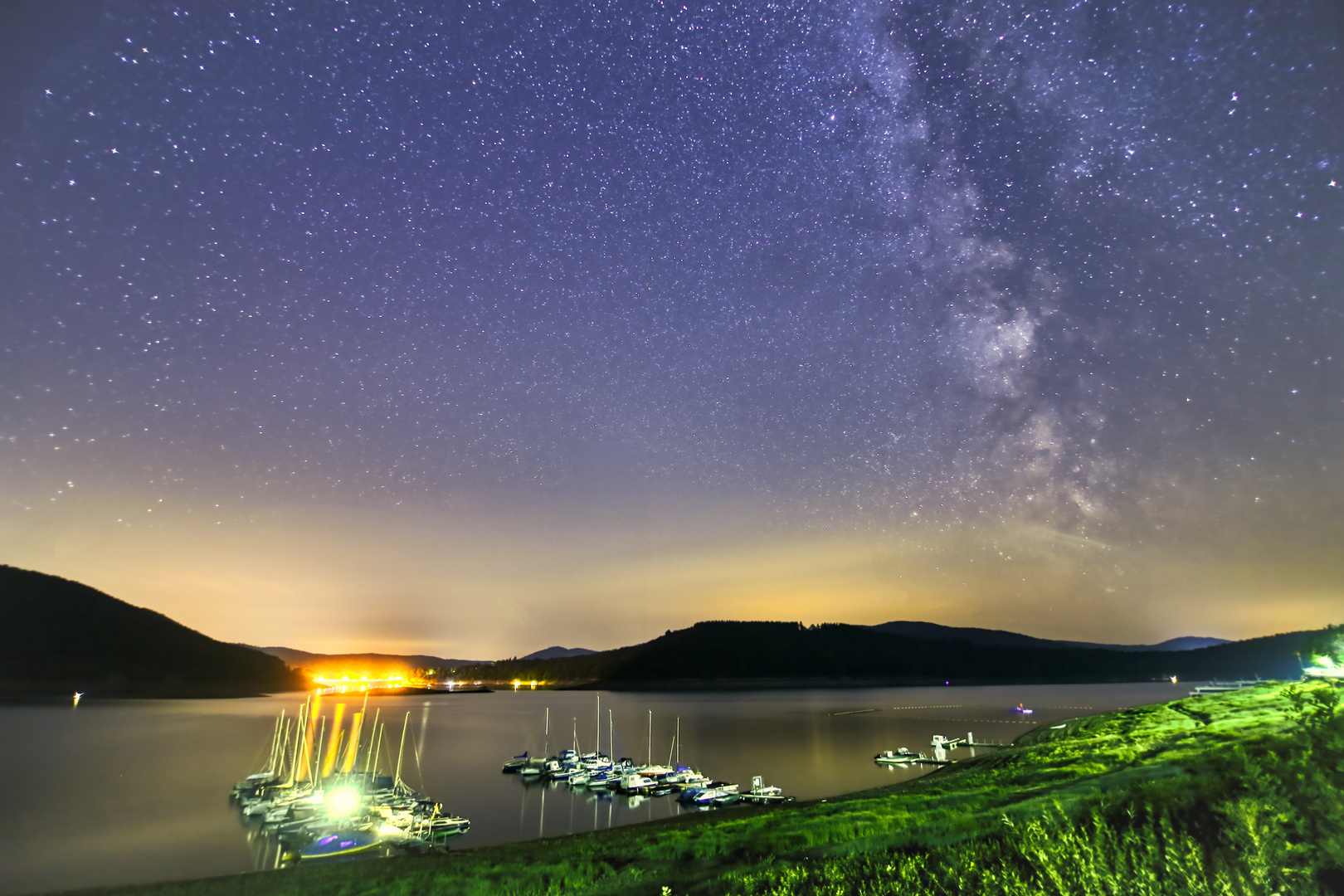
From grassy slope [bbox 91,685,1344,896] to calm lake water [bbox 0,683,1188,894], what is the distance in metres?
19.7

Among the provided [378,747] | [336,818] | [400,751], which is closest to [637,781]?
[336,818]

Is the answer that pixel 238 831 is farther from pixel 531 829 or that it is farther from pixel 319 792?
pixel 531 829

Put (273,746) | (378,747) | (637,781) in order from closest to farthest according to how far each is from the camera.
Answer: (637,781) → (378,747) → (273,746)

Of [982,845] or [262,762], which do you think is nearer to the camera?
[982,845]

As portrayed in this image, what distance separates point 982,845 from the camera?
19.0 m

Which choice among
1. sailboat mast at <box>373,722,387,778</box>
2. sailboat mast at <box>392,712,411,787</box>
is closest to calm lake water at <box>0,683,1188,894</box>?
sailboat mast at <box>392,712,411,787</box>

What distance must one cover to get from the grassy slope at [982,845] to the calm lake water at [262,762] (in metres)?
19.7

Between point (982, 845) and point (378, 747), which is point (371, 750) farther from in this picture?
point (982, 845)

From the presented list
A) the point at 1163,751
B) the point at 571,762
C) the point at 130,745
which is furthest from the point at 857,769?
the point at 130,745

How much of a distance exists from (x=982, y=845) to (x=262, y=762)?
307ft

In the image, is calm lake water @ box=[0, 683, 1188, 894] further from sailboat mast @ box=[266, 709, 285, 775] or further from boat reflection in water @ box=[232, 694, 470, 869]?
sailboat mast @ box=[266, 709, 285, 775]

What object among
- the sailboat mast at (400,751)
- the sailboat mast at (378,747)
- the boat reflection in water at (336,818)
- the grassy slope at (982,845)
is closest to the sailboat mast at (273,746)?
the boat reflection in water at (336,818)

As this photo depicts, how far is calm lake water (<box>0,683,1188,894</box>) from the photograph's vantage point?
1752 inches

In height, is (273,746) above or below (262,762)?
above
